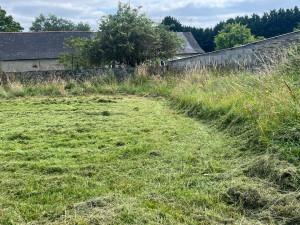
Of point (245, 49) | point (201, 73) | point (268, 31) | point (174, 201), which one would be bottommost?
point (174, 201)

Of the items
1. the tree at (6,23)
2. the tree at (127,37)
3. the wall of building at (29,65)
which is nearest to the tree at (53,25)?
the tree at (6,23)

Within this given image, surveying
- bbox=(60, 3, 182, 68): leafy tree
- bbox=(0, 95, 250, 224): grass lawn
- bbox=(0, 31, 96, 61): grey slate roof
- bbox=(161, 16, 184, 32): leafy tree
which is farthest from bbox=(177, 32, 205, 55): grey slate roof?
bbox=(0, 95, 250, 224): grass lawn

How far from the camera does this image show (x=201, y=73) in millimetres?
Answer: 9844

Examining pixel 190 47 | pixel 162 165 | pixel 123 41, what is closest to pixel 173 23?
pixel 190 47

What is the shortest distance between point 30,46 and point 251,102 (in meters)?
29.1

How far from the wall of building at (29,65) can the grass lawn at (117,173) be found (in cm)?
2484

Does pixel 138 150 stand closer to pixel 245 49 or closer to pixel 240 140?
pixel 240 140

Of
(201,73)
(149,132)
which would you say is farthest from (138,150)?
(201,73)

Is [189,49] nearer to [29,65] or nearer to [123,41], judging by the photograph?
[29,65]

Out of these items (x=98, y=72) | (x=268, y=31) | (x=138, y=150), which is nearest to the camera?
(x=138, y=150)

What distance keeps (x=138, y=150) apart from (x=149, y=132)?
1.11 m

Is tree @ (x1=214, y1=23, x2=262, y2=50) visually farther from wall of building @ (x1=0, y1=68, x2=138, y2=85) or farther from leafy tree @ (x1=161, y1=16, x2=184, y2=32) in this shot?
wall of building @ (x1=0, y1=68, x2=138, y2=85)

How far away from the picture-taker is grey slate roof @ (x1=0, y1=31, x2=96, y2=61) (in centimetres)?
2867

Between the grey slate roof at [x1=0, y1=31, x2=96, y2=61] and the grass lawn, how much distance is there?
25.3 metres
